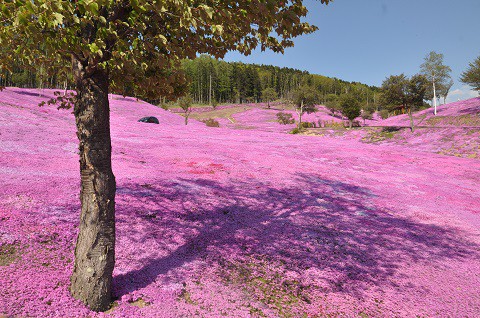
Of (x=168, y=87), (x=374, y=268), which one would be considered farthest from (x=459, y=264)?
(x=168, y=87)

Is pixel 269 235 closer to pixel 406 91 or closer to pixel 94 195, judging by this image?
pixel 94 195

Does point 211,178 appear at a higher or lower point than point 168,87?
lower

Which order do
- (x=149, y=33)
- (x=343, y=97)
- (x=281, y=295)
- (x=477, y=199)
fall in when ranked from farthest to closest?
(x=343, y=97) < (x=477, y=199) < (x=281, y=295) < (x=149, y=33)

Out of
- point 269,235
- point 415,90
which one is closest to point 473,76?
point 415,90

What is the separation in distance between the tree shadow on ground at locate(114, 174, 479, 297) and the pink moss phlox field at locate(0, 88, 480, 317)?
0.15ft

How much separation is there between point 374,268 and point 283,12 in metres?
6.60

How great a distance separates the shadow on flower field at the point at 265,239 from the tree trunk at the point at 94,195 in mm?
617

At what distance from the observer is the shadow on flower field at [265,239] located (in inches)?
242

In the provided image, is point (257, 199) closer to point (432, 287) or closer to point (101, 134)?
point (432, 287)

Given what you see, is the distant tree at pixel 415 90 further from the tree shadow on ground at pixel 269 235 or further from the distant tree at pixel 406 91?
the tree shadow on ground at pixel 269 235

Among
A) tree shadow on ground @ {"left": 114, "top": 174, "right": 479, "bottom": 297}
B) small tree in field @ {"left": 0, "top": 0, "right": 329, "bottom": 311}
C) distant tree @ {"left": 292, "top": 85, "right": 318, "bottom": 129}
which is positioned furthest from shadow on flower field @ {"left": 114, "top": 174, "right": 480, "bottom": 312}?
distant tree @ {"left": 292, "top": 85, "right": 318, "bottom": 129}

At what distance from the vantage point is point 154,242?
22.3 feet

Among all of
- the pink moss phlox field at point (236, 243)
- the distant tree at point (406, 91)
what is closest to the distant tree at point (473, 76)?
the distant tree at point (406, 91)

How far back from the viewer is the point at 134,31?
4.26 metres
